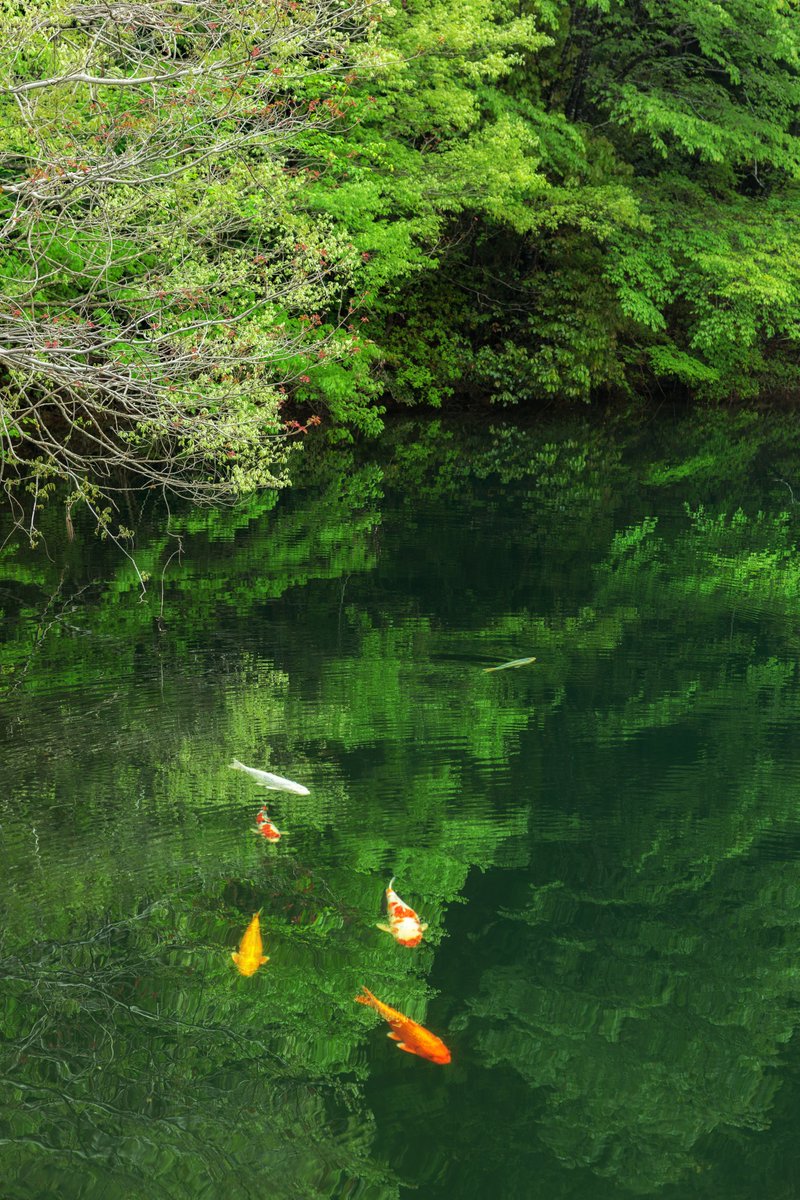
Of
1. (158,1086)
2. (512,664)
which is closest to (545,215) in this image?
(512,664)

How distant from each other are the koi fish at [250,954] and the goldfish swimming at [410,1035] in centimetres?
43

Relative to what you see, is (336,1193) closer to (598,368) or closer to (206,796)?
(206,796)

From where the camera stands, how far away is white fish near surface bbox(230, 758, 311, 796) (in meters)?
6.33

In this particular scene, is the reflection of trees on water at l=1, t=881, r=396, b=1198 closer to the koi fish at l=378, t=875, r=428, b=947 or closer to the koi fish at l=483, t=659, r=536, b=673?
Result: the koi fish at l=378, t=875, r=428, b=947

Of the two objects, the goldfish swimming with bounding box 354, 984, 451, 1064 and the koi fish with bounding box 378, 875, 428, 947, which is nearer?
the goldfish swimming with bounding box 354, 984, 451, 1064

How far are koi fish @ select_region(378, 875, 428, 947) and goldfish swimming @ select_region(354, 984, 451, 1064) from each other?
0.43m

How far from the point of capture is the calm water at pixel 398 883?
396 centimetres

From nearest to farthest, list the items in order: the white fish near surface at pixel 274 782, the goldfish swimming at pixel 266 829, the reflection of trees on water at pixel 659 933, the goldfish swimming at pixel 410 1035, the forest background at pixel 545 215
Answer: the reflection of trees on water at pixel 659 933 → the goldfish swimming at pixel 410 1035 → the goldfish swimming at pixel 266 829 → the white fish near surface at pixel 274 782 → the forest background at pixel 545 215

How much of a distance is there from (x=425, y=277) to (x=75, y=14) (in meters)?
17.2

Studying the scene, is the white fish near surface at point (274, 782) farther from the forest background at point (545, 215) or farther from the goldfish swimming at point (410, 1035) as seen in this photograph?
the forest background at point (545, 215)

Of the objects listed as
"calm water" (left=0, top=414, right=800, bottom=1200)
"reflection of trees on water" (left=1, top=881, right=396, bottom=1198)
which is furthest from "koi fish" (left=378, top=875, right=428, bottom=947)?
"reflection of trees on water" (left=1, top=881, right=396, bottom=1198)

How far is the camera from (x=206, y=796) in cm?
621

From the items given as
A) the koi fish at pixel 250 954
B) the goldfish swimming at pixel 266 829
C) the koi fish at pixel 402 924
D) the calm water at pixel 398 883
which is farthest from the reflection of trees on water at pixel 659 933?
the goldfish swimming at pixel 266 829

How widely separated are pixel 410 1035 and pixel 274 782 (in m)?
2.14
